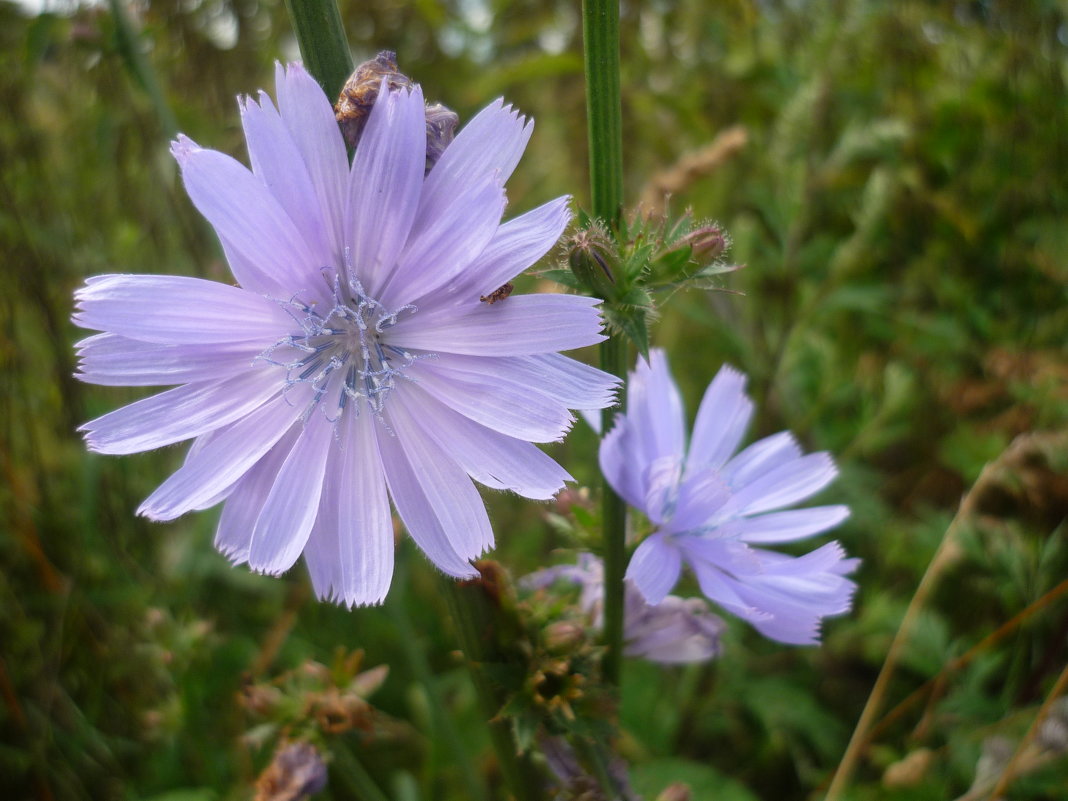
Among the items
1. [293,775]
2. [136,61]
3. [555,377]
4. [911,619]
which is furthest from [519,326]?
[911,619]

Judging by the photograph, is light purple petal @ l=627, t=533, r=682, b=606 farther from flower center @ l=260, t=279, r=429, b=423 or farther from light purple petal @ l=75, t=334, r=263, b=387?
light purple petal @ l=75, t=334, r=263, b=387

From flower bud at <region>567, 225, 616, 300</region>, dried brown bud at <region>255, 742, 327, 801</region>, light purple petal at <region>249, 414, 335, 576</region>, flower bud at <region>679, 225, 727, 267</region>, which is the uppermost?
flower bud at <region>679, 225, 727, 267</region>

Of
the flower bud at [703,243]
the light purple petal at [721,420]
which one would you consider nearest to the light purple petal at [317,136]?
the flower bud at [703,243]

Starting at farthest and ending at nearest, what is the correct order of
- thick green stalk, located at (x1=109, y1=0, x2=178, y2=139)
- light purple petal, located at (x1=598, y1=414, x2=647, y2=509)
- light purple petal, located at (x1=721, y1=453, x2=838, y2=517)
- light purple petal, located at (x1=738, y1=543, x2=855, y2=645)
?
thick green stalk, located at (x1=109, y1=0, x2=178, y2=139) → light purple petal, located at (x1=721, y1=453, x2=838, y2=517) → light purple petal, located at (x1=738, y1=543, x2=855, y2=645) → light purple petal, located at (x1=598, y1=414, x2=647, y2=509)

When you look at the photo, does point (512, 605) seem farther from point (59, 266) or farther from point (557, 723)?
point (59, 266)

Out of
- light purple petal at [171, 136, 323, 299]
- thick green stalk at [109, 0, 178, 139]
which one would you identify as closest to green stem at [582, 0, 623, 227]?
light purple petal at [171, 136, 323, 299]

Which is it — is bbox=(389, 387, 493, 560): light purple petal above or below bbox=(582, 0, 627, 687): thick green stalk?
below

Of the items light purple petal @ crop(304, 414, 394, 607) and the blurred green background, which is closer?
light purple petal @ crop(304, 414, 394, 607)

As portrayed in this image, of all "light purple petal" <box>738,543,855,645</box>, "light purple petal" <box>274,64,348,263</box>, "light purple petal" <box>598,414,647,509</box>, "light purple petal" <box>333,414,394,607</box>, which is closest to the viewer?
"light purple petal" <box>274,64,348,263</box>
